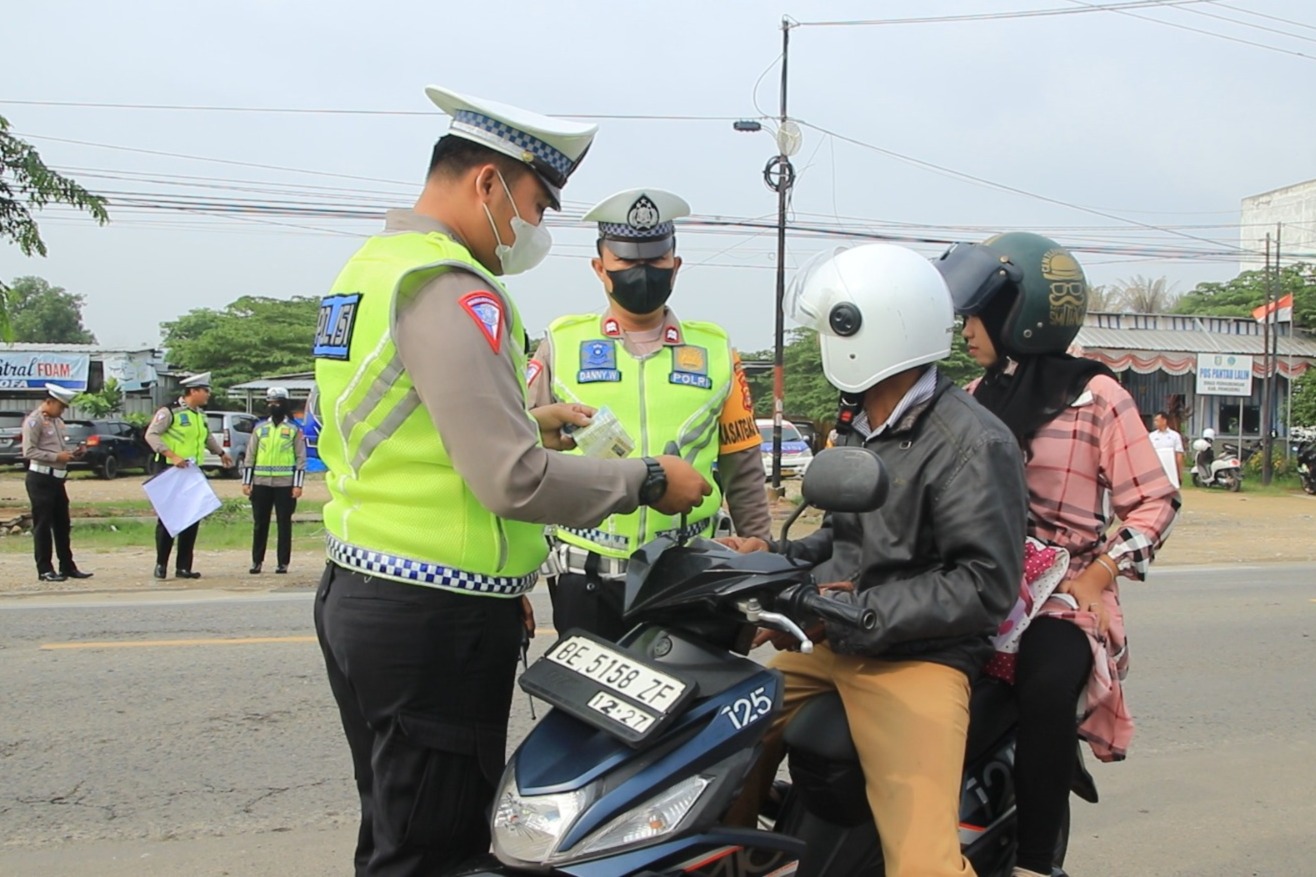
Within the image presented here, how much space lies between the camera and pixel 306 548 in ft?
43.5

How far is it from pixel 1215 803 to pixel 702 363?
2.84 metres

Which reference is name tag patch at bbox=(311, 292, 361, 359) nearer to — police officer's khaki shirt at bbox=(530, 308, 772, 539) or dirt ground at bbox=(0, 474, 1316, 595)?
police officer's khaki shirt at bbox=(530, 308, 772, 539)

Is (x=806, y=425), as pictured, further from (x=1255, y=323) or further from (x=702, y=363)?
(x=702, y=363)

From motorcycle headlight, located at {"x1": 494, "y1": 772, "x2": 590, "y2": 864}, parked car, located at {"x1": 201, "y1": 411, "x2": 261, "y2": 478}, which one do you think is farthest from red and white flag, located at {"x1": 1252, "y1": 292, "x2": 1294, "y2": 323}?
motorcycle headlight, located at {"x1": 494, "y1": 772, "x2": 590, "y2": 864}

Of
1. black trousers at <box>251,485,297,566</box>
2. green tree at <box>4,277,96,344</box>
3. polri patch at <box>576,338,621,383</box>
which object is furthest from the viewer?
green tree at <box>4,277,96,344</box>

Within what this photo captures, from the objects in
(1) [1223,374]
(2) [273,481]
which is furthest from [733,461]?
(1) [1223,374]

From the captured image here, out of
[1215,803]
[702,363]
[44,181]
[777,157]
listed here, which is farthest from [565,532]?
[777,157]

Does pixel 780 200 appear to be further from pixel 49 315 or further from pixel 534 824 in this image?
pixel 49 315

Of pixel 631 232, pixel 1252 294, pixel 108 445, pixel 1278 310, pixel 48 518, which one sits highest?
pixel 1252 294

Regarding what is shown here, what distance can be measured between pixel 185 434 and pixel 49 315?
7350cm

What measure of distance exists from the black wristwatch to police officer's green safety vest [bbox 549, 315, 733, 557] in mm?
930

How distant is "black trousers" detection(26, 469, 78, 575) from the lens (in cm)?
1003

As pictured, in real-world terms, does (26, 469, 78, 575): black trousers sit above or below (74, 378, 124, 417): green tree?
below

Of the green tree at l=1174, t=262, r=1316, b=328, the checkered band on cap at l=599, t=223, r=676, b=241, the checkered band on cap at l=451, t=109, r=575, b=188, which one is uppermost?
the green tree at l=1174, t=262, r=1316, b=328
